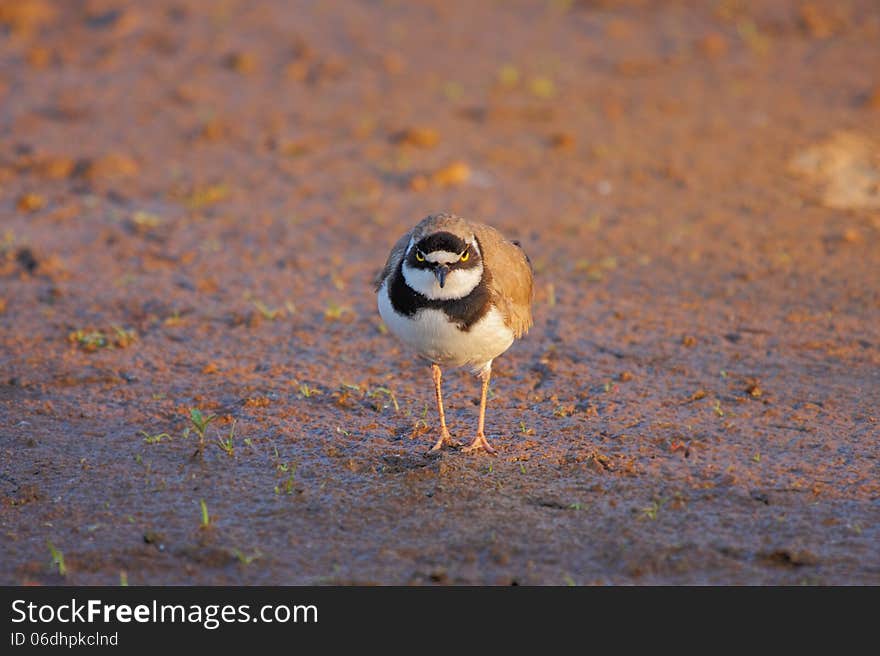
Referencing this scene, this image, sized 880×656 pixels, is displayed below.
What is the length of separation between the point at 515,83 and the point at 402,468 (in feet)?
27.3

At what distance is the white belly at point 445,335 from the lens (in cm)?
597

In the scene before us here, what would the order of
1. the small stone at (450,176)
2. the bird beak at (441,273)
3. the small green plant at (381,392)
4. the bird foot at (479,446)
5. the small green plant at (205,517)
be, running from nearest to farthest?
the small green plant at (205,517) → the bird beak at (441,273) → the bird foot at (479,446) → the small green plant at (381,392) → the small stone at (450,176)

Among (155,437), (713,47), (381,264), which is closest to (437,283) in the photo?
(155,437)

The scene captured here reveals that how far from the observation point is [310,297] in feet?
29.0

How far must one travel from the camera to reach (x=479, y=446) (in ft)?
21.2

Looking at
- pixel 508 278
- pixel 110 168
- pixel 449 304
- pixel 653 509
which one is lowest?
pixel 653 509

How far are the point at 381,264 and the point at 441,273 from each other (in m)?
3.65

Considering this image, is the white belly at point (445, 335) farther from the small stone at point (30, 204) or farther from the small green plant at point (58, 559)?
the small stone at point (30, 204)

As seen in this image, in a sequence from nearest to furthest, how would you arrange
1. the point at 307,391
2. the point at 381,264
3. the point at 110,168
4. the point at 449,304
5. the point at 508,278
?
1. the point at 449,304
2. the point at 508,278
3. the point at 307,391
4. the point at 381,264
5. the point at 110,168

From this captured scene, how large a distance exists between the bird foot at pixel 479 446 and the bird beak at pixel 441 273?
1.06m

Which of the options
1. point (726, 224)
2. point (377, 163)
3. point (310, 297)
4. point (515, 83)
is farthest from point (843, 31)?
point (310, 297)

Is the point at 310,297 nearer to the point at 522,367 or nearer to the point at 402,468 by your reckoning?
the point at 522,367

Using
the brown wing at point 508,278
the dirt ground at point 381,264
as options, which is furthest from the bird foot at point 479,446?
the brown wing at point 508,278

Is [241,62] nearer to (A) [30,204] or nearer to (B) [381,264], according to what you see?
(A) [30,204]
